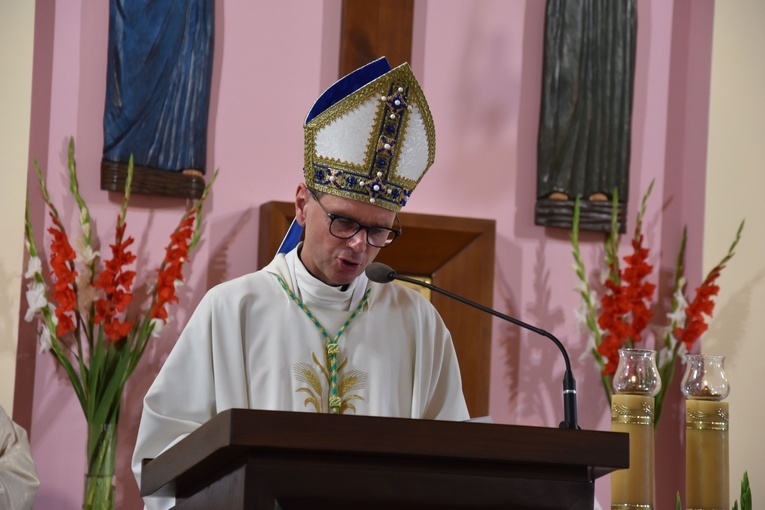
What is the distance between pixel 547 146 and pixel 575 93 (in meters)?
0.29

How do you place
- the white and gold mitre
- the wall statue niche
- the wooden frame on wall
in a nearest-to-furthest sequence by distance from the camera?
the white and gold mitre → the wooden frame on wall → the wall statue niche

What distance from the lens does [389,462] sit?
1.94 metres

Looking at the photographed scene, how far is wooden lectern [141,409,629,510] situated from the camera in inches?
72.8

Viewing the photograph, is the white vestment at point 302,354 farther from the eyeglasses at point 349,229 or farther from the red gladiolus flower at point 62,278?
the red gladiolus flower at point 62,278

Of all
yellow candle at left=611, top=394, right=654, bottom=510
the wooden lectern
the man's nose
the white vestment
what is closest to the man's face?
the man's nose

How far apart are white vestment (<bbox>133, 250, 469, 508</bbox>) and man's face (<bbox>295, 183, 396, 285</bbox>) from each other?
0.12 meters

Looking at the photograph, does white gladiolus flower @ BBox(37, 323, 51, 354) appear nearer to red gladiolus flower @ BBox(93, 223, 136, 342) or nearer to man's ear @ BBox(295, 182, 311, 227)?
red gladiolus flower @ BBox(93, 223, 136, 342)

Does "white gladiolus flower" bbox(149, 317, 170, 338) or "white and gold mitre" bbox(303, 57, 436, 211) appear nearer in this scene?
"white and gold mitre" bbox(303, 57, 436, 211)

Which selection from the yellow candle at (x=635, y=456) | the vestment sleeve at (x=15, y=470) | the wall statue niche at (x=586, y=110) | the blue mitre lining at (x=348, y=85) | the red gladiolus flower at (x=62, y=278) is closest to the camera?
the yellow candle at (x=635, y=456)

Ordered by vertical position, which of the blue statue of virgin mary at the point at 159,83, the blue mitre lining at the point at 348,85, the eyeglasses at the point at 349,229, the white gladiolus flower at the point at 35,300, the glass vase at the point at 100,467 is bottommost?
the glass vase at the point at 100,467

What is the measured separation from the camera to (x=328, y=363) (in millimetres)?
3111

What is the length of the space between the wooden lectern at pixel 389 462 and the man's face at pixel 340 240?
1.00 meters

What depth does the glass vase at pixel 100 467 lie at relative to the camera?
14.7ft

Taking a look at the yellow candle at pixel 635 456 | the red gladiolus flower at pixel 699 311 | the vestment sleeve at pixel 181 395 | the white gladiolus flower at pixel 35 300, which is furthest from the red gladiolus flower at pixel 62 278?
the red gladiolus flower at pixel 699 311
